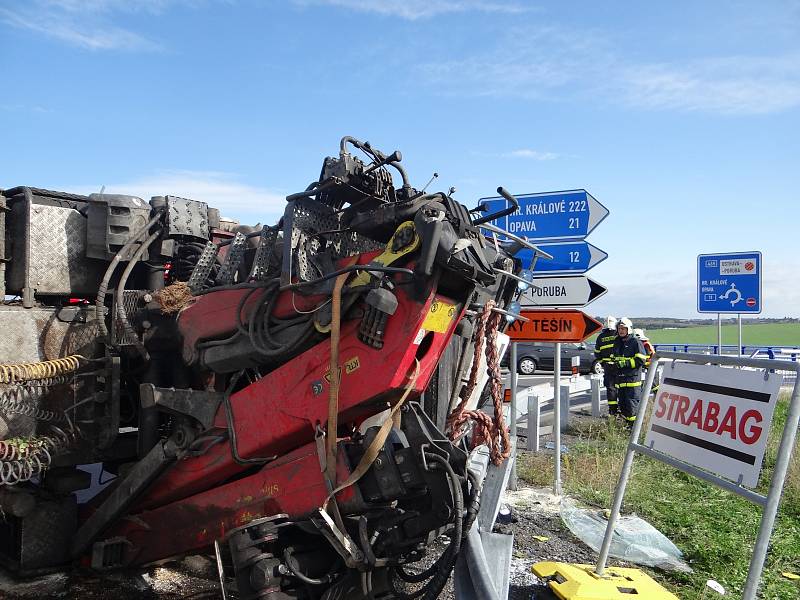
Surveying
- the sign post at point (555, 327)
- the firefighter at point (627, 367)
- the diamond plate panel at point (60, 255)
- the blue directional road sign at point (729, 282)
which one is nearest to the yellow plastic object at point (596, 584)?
the sign post at point (555, 327)

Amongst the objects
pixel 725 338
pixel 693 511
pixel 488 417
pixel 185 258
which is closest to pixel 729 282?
pixel 693 511

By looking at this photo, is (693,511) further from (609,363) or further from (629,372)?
(609,363)

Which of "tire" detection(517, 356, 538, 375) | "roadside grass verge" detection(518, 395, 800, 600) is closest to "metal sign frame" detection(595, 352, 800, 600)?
"roadside grass verge" detection(518, 395, 800, 600)

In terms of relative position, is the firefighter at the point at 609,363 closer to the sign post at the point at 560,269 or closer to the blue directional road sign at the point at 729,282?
the blue directional road sign at the point at 729,282

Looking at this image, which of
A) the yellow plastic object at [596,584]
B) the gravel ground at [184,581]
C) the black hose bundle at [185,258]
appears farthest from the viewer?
the black hose bundle at [185,258]

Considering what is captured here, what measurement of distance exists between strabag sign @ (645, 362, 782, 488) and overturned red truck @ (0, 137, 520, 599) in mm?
1367

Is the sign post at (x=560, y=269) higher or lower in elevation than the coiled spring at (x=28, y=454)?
higher

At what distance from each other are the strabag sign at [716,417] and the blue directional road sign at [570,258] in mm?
2483

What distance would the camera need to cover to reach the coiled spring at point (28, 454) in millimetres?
3947

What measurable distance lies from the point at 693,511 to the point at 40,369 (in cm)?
582

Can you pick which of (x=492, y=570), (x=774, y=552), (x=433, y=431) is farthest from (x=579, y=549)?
(x=433, y=431)

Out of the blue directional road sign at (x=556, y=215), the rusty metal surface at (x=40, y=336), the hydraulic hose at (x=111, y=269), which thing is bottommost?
the rusty metal surface at (x=40, y=336)

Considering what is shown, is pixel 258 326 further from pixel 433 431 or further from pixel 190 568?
pixel 190 568

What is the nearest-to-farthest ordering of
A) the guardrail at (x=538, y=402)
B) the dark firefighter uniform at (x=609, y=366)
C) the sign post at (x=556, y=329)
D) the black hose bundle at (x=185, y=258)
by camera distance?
the black hose bundle at (x=185, y=258) → the sign post at (x=556, y=329) → the guardrail at (x=538, y=402) → the dark firefighter uniform at (x=609, y=366)
